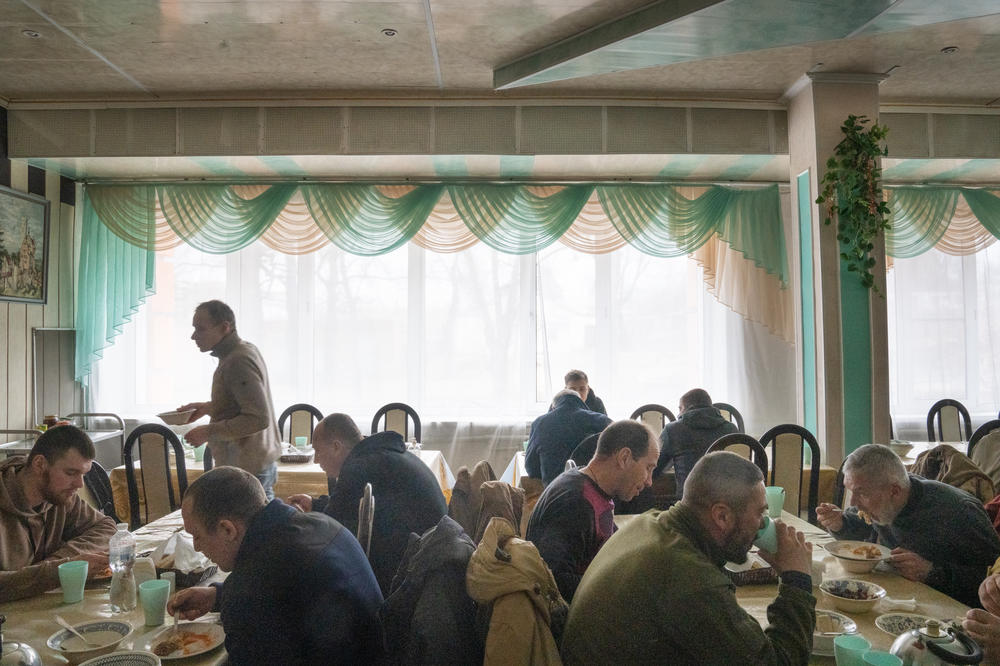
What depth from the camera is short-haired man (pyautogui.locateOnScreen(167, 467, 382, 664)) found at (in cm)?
151

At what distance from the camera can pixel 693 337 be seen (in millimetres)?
6199

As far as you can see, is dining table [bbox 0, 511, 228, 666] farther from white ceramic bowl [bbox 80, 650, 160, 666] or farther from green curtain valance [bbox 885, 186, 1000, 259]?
green curtain valance [bbox 885, 186, 1000, 259]

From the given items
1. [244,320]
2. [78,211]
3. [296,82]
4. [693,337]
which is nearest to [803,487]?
[693,337]

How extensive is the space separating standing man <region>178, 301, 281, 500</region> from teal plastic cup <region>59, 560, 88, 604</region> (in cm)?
125

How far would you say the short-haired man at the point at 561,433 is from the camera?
376cm

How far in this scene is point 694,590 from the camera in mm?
1456

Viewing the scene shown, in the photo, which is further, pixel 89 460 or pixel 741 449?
pixel 741 449

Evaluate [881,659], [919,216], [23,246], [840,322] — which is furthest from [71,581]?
[919,216]

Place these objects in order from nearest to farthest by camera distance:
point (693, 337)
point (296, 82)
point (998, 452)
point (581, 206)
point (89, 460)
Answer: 1. point (89, 460)
2. point (998, 452)
3. point (296, 82)
4. point (581, 206)
5. point (693, 337)

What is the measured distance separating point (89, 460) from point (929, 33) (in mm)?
4739

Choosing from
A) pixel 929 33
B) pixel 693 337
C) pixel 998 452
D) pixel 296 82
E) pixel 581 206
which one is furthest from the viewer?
pixel 693 337

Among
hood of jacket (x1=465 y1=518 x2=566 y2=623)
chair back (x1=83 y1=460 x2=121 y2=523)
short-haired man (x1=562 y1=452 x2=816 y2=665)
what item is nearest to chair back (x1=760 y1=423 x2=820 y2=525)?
short-haired man (x1=562 y1=452 x2=816 y2=665)

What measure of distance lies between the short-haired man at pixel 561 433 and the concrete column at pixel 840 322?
170 centimetres

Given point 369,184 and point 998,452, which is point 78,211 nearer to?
point 369,184
